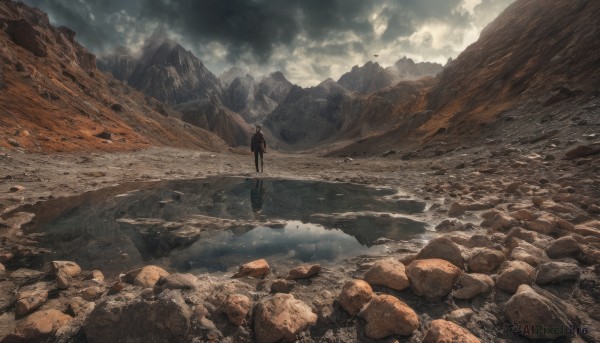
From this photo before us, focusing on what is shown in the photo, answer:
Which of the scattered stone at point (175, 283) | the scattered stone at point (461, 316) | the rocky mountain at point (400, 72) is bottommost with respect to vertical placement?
the scattered stone at point (461, 316)

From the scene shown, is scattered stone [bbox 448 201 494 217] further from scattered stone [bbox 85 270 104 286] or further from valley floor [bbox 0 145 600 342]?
scattered stone [bbox 85 270 104 286]

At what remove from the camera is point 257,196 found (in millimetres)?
12484

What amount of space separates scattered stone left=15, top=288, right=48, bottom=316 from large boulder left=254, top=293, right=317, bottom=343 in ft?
8.93

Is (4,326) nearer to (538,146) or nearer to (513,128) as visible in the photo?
(538,146)

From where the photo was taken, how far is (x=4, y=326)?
3.30 meters

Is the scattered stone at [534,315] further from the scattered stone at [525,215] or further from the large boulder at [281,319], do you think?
the scattered stone at [525,215]

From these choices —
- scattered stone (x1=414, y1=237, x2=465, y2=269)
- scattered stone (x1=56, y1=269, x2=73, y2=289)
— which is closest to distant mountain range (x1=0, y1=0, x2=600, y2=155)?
scattered stone (x1=414, y1=237, x2=465, y2=269)

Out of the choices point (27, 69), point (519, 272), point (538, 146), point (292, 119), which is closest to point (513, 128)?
point (538, 146)

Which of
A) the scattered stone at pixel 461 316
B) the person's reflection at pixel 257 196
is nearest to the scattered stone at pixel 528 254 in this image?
the scattered stone at pixel 461 316

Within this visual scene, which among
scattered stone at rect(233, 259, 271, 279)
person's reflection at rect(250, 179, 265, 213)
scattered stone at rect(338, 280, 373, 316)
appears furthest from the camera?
person's reflection at rect(250, 179, 265, 213)

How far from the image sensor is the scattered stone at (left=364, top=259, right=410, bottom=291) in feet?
12.4

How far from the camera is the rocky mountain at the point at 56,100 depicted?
24797 mm

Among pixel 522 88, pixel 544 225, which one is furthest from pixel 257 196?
pixel 522 88

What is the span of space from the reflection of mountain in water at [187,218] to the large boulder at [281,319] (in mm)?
2440
